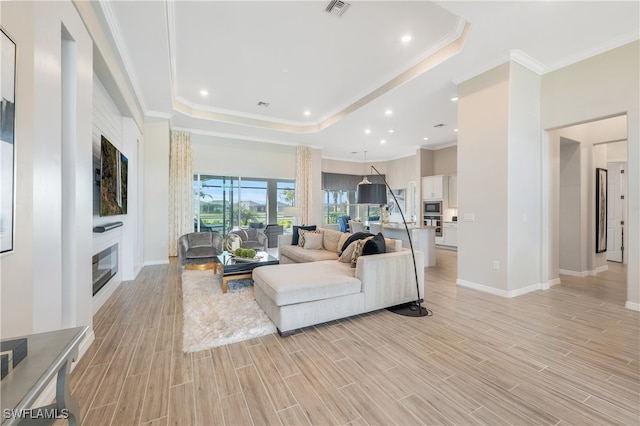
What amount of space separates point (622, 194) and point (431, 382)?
778 cm

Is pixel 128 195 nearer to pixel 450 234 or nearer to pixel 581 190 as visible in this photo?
pixel 581 190

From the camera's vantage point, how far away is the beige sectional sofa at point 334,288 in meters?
2.67

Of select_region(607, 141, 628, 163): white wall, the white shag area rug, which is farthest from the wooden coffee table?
select_region(607, 141, 628, 163): white wall

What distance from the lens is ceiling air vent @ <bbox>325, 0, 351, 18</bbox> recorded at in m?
2.95

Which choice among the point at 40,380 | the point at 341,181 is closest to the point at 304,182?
the point at 341,181

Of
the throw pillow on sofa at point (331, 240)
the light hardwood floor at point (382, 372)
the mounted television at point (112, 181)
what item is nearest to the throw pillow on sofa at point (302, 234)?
the throw pillow on sofa at point (331, 240)

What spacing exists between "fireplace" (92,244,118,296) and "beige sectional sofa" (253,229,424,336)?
2.01 meters

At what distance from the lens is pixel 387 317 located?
3115 millimetres

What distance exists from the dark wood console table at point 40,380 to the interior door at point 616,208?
9.33 metres

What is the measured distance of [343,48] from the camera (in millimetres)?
3857

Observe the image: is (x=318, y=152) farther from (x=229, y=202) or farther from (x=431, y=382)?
(x=431, y=382)

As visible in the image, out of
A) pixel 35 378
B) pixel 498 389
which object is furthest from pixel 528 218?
pixel 35 378

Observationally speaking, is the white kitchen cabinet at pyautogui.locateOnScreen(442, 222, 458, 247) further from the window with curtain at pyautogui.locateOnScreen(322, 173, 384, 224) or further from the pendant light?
the pendant light

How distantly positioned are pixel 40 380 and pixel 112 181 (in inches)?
147
